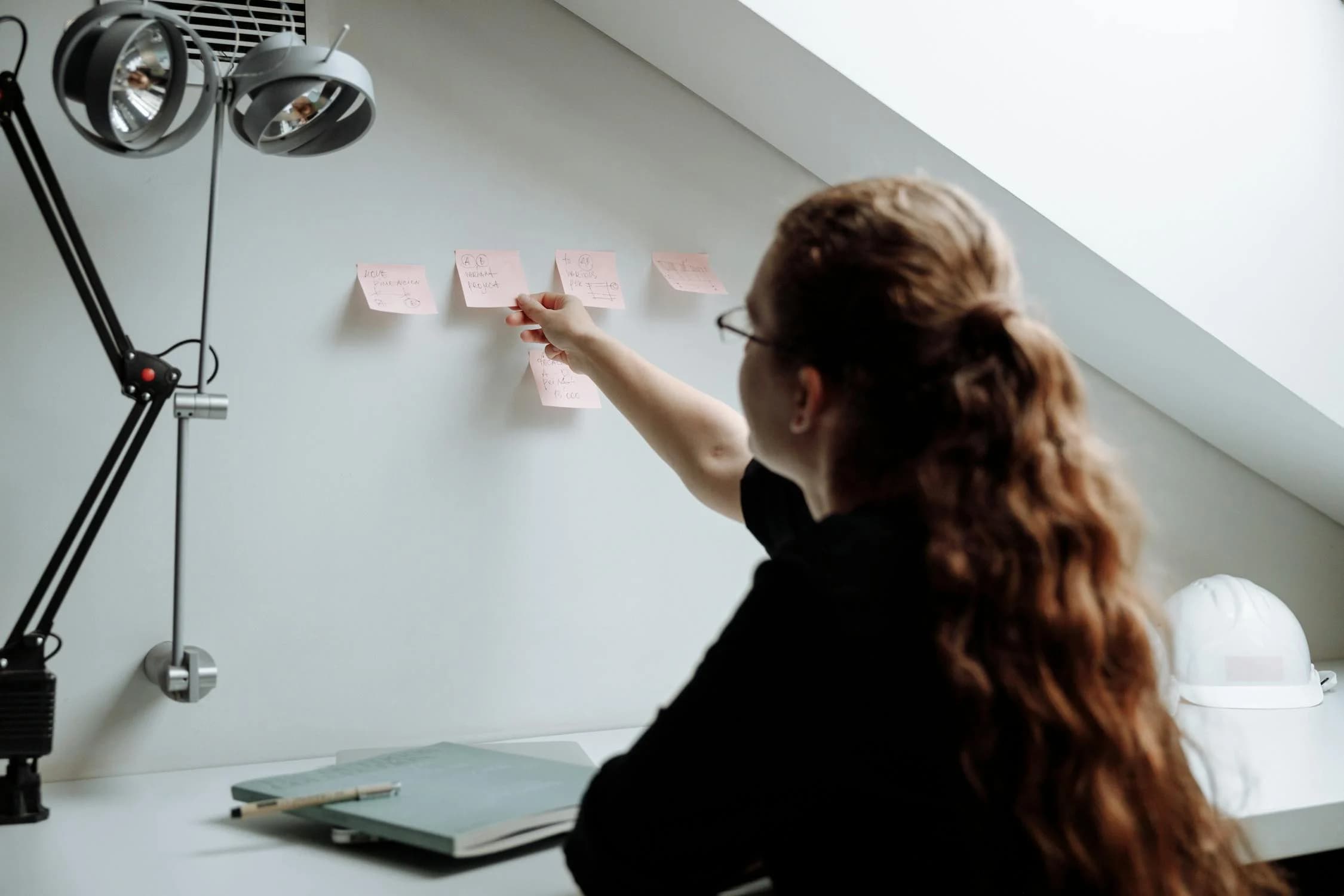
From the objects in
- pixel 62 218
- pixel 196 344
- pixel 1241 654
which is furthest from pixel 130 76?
pixel 1241 654

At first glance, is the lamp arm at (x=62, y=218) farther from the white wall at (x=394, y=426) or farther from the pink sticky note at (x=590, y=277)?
the pink sticky note at (x=590, y=277)

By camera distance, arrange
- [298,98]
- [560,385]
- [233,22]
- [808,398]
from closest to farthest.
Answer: [808,398] → [298,98] → [233,22] → [560,385]

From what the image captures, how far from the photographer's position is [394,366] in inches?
57.6

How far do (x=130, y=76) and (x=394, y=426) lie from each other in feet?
1.66

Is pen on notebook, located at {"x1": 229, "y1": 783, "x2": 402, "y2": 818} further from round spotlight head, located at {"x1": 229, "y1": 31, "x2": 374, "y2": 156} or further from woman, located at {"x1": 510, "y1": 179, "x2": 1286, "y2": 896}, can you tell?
round spotlight head, located at {"x1": 229, "y1": 31, "x2": 374, "y2": 156}

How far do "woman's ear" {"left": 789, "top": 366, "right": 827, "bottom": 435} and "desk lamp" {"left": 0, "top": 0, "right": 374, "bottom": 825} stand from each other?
567mm

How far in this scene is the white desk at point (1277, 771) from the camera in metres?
1.09

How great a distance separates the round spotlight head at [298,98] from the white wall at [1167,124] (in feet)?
1.61

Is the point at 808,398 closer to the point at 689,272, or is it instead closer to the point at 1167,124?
the point at 689,272

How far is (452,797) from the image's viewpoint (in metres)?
1.03

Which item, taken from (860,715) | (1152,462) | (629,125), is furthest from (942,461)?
(1152,462)

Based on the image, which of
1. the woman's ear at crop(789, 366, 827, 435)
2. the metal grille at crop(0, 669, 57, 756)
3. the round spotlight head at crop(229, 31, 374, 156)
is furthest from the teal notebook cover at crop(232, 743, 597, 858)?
the round spotlight head at crop(229, 31, 374, 156)

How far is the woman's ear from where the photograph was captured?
822mm

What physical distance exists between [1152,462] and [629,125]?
3.37 feet
